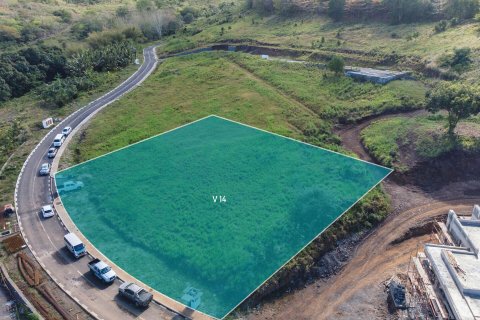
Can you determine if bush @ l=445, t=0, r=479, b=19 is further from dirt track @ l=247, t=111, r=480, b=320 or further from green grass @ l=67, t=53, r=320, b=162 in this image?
dirt track @ l=247, t=111, r=480, b=320

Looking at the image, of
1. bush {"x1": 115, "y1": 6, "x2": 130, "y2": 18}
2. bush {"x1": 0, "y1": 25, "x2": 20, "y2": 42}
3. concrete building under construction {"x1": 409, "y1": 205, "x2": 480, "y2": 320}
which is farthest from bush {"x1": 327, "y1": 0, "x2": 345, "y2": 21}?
bush {"x1": 0, "y1": 25, "x2": 20, "y2": 42}

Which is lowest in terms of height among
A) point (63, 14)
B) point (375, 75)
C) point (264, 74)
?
point (375, 75)

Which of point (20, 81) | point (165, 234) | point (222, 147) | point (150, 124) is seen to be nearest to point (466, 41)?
point (222, 147)

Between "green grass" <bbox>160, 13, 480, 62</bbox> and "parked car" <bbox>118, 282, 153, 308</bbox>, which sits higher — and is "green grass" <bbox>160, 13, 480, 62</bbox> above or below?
above

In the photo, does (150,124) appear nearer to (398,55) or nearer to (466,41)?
(398,55)

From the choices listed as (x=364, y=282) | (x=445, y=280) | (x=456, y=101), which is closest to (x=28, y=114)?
(x=364, y=282)

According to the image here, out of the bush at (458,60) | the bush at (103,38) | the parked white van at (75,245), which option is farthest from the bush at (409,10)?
the parked white van at (75,245)

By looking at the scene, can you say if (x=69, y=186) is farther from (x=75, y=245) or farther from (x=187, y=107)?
(x=187, y=107)
